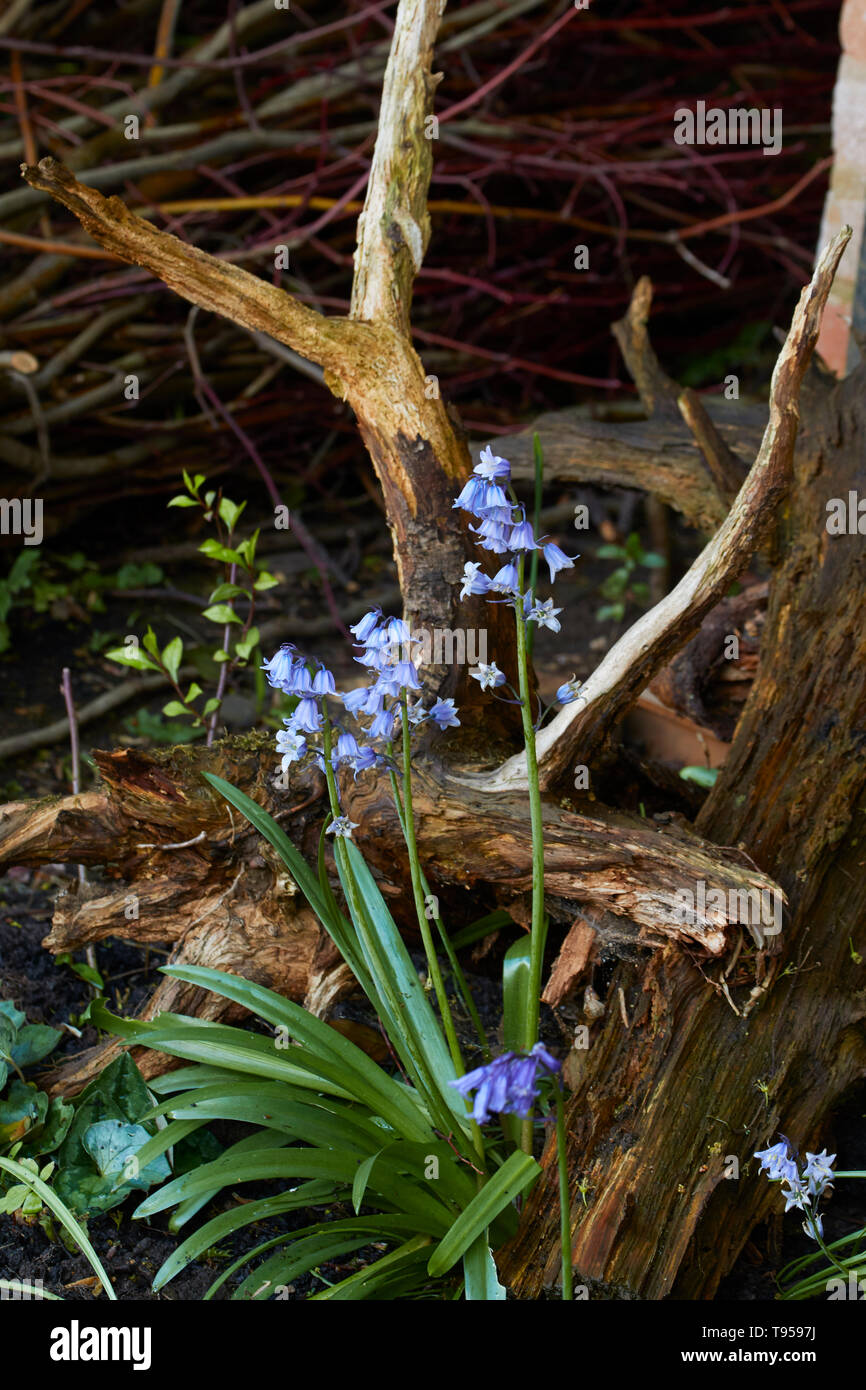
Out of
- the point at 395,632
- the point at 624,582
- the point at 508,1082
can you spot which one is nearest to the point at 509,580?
the point at 395,632

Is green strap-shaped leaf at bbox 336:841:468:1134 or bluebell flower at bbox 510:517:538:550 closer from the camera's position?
bluebell flower at bbox 510:517:538:550

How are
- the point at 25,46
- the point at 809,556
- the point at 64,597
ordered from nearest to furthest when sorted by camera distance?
the point at 809,556, the point at 25,46, the point at 64,597

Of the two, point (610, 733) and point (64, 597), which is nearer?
point (610, 733)

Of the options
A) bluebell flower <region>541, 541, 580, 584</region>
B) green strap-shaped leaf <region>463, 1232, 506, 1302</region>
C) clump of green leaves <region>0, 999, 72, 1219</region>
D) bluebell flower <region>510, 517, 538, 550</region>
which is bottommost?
green strap-shaped leaf <region>463, 1232, 506, 1302</region>

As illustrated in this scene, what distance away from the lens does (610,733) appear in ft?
7.07

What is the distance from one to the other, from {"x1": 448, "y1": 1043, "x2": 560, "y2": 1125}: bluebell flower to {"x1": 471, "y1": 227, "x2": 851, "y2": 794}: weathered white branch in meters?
0.81

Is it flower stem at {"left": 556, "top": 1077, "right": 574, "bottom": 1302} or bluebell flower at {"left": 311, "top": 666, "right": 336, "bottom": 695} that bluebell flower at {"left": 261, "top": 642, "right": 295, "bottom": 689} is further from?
flower stem at {"left": 556, "top": 1077, "right": 574, "bottom": 1302}

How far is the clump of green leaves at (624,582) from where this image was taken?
4363 millimetres

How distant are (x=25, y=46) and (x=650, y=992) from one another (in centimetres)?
347

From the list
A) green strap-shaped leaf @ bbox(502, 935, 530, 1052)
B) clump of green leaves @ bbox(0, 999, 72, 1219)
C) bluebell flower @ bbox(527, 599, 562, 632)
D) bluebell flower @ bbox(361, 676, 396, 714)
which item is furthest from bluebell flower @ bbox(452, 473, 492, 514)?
clump of green leaves @ bbox(0, 999, 72, 1219)

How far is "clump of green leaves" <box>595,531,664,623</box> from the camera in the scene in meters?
4.36

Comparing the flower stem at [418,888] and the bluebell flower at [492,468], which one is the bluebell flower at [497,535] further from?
the flower stem at [418,888]
